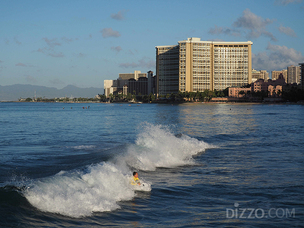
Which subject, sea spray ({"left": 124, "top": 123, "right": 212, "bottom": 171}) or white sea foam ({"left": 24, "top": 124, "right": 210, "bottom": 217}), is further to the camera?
sea spray ({"left": 124, "top": 123, "right": 212, "bottom": 171})

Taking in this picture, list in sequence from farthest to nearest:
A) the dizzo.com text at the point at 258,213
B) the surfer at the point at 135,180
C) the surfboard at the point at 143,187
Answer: the surfer at the point at 135,180
the surfboard at the point at 143,187
the dizzo.com text at the point at 258,213

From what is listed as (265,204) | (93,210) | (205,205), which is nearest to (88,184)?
(93,210)

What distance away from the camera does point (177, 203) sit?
537 inches

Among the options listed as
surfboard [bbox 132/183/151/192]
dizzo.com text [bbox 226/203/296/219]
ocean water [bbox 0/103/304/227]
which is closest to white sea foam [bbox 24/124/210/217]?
ocean water [bbox 0/103/304/227]

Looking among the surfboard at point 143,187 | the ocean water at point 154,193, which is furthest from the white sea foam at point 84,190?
the surfboard at point 143,187

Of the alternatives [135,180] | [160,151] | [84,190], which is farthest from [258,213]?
[160,151]

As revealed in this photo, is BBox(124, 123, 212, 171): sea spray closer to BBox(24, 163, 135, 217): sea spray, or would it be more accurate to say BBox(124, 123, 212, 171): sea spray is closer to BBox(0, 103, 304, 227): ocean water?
BBox(0, 103, 304, 227): ocean water

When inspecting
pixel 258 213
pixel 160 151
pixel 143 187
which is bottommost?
pixel 258 213

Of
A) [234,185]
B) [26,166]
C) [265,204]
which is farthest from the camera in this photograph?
[26,166]

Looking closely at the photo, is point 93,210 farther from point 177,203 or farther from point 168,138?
point 168,138

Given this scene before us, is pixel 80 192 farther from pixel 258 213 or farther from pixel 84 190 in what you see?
pixel 258 213

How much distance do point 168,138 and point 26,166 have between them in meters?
14.5

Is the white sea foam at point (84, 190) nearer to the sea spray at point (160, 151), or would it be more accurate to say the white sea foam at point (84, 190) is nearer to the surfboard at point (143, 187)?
the surfboard at point (143, 187)

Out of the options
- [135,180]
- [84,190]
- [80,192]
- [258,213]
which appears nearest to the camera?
[258,213]
